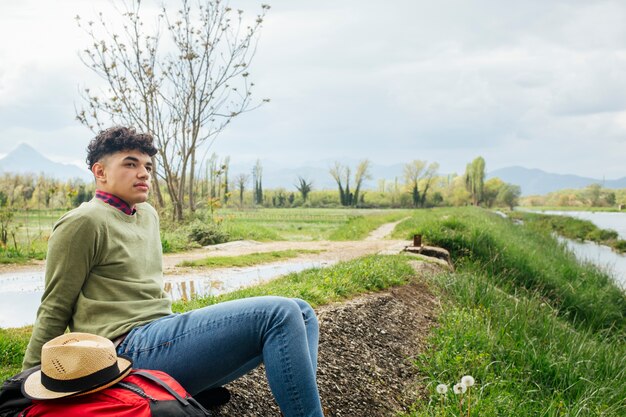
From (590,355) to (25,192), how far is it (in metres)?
9.95

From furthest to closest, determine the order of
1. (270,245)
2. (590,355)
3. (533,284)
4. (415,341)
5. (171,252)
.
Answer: (270,245), (171,252), (533,284), (590,355), (415,341)

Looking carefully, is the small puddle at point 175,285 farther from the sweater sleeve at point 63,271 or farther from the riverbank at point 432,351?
the sweater sleeve at point 63,271

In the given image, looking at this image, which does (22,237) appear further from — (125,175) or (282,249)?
(125,175)

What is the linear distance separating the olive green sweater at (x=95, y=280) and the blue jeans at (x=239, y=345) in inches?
4.4

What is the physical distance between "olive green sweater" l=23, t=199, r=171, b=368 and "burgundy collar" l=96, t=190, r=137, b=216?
0.02 metres

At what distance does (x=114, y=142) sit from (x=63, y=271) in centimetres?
53

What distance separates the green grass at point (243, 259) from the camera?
9.09 metres

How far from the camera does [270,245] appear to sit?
494 inches

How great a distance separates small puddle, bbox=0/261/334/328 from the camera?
19.4ft

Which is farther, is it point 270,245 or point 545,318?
point 270,245

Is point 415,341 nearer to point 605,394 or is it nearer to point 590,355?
point 605,394

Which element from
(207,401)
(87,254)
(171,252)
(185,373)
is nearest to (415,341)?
(207,401)

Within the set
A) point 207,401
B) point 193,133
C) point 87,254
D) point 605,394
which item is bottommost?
point 605,394

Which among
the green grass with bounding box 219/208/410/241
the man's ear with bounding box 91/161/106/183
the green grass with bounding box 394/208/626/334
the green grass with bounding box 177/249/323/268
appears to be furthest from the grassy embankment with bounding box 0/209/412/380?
the green grass with bounding box 219/208/410/241
